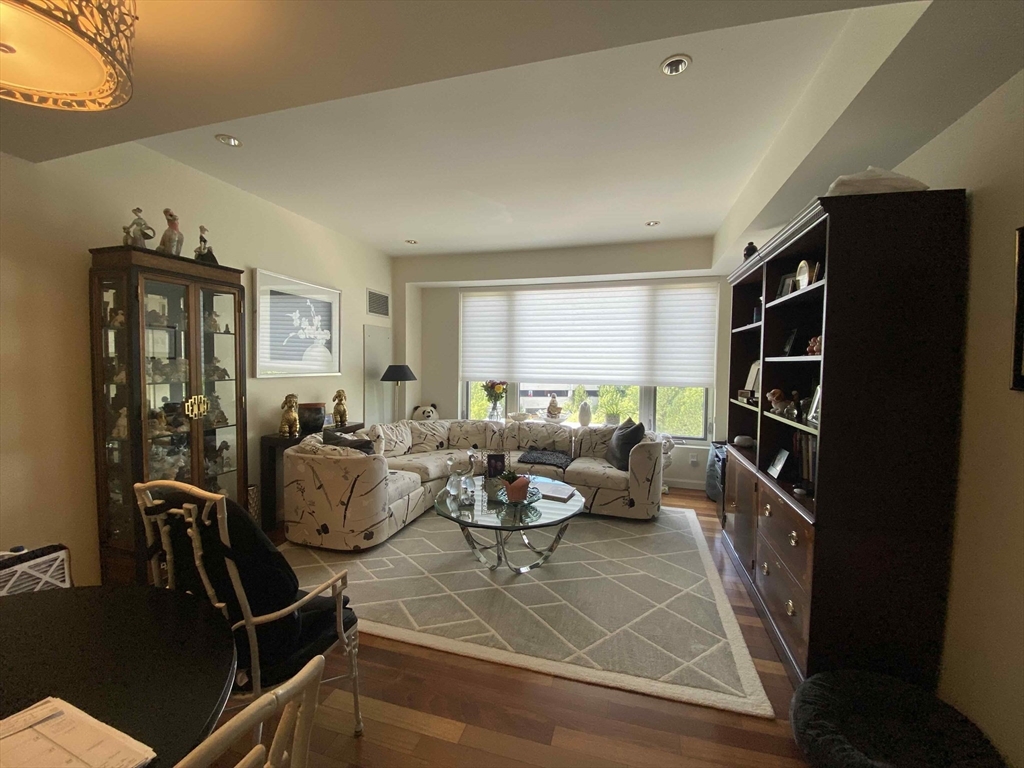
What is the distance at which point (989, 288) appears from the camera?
149 centimetres

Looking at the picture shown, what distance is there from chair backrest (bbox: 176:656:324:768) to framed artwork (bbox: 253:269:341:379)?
3.40 metres

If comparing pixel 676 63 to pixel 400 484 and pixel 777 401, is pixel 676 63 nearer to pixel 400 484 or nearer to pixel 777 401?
pixel 777 401

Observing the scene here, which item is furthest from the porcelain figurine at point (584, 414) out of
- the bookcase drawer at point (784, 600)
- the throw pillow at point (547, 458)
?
the bookcase drawer at point (784, 600)

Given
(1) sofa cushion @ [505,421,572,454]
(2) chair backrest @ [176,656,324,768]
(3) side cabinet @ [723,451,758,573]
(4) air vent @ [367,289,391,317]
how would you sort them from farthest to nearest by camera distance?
(4) air vent @ [367,289,391,317]
(1) sofa cushion @ [505,421,572,454]
(3) side cabinet @ [723,451,758,573]
(2) chair backrest @ [176,656,324,768]

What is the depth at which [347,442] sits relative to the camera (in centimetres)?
347

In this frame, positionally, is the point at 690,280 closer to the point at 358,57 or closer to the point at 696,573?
the point at 696,573

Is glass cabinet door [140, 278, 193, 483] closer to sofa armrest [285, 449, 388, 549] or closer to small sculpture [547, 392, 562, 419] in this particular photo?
sofa armrest [285, 449, 388, 549]

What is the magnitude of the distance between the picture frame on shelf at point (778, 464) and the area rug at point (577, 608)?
839 mm

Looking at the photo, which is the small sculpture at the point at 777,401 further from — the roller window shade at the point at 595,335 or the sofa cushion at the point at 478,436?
the sofa cushion at the point at 478,436

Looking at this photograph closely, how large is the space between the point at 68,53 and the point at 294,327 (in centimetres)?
305

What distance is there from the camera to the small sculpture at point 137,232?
7.82 feet

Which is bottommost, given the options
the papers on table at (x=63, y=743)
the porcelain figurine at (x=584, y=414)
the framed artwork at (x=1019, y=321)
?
the papers on table at (x=63, y=743)

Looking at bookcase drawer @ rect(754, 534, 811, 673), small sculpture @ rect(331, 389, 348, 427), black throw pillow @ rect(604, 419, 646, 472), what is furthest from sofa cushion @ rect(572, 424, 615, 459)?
small sculpture @ rect(331, 389, 348, 427)

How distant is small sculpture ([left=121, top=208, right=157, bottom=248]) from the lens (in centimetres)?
238
